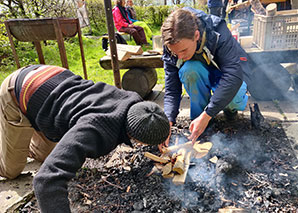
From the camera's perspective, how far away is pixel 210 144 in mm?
2443

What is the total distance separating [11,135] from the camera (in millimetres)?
2287

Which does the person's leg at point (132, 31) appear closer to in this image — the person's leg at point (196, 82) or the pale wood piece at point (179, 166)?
the person's leg at point (196, 82)

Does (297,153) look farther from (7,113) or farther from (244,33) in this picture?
(244,33)

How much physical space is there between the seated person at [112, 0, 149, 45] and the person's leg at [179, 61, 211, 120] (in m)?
5.03

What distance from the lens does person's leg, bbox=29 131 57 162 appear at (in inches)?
106

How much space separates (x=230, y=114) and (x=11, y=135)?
2.34 meters

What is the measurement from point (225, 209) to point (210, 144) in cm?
75

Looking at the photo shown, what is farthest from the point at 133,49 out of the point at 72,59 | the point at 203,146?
the point at 72,59

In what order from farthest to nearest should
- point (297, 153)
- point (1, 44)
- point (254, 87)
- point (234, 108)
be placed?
point (1, 44) < point (254, 87) < point (234, 108) < point (297, 153)

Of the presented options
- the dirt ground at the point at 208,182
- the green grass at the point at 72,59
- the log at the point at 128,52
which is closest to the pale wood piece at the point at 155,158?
the dirt ground at the point at 208,182

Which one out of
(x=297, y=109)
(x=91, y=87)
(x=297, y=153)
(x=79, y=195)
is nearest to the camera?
(x=91, y=87)

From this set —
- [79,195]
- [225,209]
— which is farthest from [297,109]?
[79,195]

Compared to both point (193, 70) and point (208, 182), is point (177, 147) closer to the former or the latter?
point (208, 182)

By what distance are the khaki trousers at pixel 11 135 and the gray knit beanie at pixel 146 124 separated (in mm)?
1089
